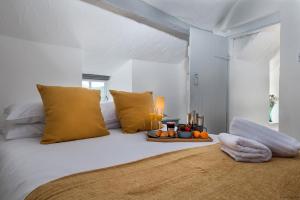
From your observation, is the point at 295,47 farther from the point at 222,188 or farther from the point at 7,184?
the point at 7,184

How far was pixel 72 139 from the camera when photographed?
54.6 inches

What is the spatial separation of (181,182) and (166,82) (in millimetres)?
3259

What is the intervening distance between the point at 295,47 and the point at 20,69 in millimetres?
2972

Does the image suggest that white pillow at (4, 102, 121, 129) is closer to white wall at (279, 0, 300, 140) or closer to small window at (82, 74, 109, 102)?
small window at (82, 74, 109, 102)

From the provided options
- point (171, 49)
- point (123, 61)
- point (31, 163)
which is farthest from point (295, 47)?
point (31, 163)

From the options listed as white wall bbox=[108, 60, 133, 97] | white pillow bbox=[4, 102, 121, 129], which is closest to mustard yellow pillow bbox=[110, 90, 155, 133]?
white pillow bbox=[4, 102, 121, 129]

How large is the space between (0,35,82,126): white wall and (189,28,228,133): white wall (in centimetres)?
173

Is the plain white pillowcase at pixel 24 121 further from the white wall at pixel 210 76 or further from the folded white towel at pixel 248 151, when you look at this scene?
the white wall at pixel 210 76

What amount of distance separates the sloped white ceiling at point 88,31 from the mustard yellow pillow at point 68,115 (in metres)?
1.01

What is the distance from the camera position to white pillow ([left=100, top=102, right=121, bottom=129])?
1894 mm

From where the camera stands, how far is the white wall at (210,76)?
10.2 feet

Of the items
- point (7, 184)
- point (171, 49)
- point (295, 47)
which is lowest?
point (7, 184)

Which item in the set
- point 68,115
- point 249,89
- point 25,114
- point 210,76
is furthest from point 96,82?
point 249,89

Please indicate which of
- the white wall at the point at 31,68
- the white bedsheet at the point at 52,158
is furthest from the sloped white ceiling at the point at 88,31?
the white bedsheet at the point at 52,158
